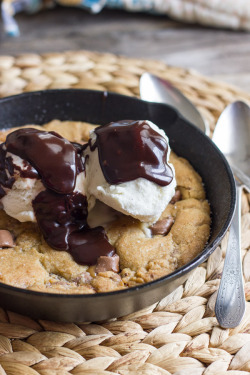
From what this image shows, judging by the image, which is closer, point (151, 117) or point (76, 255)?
point (76, 255)

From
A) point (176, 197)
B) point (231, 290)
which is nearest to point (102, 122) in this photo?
point (176, 197)

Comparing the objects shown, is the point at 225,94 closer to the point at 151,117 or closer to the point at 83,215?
the point at 151,117

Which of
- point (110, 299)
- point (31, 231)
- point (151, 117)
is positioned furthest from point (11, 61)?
point (110, 299)

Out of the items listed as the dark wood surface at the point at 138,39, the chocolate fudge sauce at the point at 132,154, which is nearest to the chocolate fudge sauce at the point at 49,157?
the chocolate fudge sauce at the point at 132,154

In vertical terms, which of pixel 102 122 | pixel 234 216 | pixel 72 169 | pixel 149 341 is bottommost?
pixel 149 341

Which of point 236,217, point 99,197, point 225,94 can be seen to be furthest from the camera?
point 225,94

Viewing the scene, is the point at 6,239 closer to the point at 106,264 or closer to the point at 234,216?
the point at 106,264

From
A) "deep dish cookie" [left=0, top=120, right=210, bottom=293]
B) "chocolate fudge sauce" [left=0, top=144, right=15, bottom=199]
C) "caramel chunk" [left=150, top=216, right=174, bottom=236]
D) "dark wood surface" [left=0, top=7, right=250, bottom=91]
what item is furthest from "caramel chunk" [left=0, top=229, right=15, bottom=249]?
"dark wood surface" [left=0, top=7, right=250, bottom=91]

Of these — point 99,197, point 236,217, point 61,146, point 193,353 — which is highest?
point 61,146
